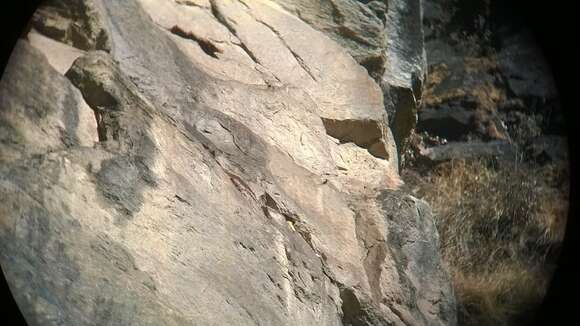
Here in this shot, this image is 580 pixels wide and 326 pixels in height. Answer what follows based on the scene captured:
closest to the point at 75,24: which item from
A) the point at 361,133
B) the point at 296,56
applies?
the point at 296,56

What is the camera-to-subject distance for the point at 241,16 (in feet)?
11.0

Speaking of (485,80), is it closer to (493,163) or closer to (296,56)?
(493,163)

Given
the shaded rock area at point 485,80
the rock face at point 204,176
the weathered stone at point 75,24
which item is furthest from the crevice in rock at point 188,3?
the shaded rock area at point 485,80

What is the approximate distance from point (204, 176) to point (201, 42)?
107 centimetres

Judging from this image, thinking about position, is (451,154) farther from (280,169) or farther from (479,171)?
(280,169)

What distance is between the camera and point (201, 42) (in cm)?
320

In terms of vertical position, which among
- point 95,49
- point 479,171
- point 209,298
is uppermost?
point 95,49

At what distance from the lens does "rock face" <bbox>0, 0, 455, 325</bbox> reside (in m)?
2.03

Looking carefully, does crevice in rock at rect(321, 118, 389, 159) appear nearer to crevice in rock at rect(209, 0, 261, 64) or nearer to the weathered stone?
crevice in rock at rect(209, 0, 261, 64)

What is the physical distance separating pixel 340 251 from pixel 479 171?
1029mm

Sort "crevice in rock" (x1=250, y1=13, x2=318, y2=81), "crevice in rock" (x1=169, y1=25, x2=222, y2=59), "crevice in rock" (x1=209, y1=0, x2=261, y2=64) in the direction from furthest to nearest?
"crevice in rock" (x1=250, y1=13, x2=318, y2=81)
"crevice in rock" (x1=209, y1=0, x2=261, y2=64)
"crevice in rock" (x1=169, y1=25, x2=222, y2=59)

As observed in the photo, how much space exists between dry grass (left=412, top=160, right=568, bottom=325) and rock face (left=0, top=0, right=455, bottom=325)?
0.38ft

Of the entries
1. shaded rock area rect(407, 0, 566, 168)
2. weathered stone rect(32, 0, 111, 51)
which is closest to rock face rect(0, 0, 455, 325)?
weathered stone rect(32, 0, 111, 51)

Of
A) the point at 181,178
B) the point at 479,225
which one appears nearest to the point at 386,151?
the point at 479,225
